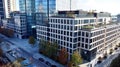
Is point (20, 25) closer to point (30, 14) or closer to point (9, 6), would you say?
point (30, 14)

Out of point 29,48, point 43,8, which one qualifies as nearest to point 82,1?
point 43,8

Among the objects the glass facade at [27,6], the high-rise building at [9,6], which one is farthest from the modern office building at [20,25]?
the high-rise building at [9,6]

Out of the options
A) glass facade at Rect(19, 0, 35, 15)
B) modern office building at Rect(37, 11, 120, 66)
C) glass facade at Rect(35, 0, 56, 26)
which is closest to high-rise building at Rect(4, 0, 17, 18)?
glass facade at Rect(19, 0, 35, 15)

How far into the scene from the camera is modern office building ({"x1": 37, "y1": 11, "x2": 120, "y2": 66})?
62.5 metres

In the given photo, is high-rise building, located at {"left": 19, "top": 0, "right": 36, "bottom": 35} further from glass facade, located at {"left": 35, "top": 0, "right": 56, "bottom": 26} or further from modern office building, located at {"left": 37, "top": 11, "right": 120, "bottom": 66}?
modern office building, located at {"left": 37, "top": 11, "right": 120, "bottom": 66}

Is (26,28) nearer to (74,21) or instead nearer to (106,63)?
(74,21)

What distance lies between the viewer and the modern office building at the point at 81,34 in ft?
205

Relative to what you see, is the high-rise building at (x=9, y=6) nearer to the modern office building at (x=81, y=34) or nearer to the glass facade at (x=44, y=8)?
the glass facade at (x=44, y=8)

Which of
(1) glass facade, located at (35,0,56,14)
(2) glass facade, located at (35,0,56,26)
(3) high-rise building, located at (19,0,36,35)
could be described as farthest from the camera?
(3) high-rise building, located at (19,0,36,35)

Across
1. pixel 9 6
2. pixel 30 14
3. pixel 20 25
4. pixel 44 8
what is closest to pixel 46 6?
pixel 44 8

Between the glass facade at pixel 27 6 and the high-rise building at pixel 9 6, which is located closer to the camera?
the glass facade at pixel 27 6

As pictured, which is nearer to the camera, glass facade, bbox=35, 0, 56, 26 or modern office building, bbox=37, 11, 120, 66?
modern office building, bbox=37, 11, 120, 66

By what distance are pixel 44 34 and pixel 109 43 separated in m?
35.4

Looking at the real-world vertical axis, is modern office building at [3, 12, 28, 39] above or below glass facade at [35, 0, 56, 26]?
below
